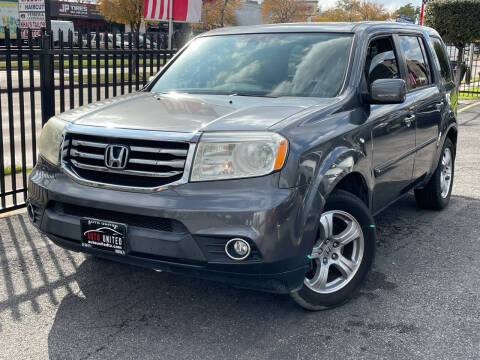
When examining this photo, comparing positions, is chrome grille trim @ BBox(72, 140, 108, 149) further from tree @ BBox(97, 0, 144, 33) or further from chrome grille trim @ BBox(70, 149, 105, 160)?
tree @ BBox(97, 0, 144, 33)

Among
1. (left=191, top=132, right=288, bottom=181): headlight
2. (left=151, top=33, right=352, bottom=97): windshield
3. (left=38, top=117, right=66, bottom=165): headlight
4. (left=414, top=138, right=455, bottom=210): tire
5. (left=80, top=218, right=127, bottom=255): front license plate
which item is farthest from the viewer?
(left=414, top=138, right=455, bottom=210): tire

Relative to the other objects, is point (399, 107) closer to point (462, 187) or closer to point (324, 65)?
point (324, 65)

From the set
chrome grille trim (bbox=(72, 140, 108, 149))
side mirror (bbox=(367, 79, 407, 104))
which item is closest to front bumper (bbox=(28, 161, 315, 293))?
chrome grille trim (bbox=(72, 140, 108, 149))

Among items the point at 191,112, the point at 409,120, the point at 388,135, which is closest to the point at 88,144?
the point at 191,112

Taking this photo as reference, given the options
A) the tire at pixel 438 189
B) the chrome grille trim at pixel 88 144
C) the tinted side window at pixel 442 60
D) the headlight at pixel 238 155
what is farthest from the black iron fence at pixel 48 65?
the tire at pixel 438 189

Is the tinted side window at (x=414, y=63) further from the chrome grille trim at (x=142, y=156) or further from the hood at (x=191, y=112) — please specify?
the chrome grille trim at (x=142, y=156)

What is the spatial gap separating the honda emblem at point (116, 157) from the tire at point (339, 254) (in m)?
1.25

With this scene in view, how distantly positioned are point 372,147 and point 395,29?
1533 millimetres

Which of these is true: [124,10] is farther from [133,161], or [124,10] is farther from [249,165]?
[249,165]

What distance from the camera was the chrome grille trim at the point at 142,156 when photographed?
338 centimetres

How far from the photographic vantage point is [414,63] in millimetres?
5547

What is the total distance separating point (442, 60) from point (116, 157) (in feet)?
14.0

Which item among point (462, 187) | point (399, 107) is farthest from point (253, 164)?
point (462, 187)

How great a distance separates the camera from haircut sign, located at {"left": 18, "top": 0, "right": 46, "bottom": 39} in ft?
23.6
